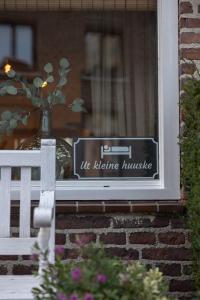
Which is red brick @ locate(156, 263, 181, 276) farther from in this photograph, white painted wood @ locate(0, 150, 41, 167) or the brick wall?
white painted wood @ locate(0, 150, 41, 167)

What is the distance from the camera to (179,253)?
4348 mm

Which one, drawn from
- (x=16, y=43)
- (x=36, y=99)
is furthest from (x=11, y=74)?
(x=16, y=43)

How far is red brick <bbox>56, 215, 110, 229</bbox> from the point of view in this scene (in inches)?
170

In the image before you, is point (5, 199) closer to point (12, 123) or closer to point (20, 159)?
point (20, 159)

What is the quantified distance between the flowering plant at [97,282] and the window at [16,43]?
2.51 m

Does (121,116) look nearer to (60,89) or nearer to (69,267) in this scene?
(60,89)

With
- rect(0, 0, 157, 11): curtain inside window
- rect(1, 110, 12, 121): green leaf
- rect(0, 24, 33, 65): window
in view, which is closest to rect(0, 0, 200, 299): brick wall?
rect(0, 0, 157, 11): curtain inside window

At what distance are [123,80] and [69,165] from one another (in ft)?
2.64

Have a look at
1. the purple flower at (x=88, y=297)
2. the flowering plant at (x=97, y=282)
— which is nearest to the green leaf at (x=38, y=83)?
the flowering plant at (x=97, y=282)

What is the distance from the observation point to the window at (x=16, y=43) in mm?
5148

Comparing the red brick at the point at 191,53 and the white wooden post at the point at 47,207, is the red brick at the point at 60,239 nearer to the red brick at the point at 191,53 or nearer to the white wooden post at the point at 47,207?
the white wooden post at the point at 47,207

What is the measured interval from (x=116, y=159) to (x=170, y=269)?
2.64 ft

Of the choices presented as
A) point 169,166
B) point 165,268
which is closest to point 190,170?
point 169,166

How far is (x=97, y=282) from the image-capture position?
274 centimetres
